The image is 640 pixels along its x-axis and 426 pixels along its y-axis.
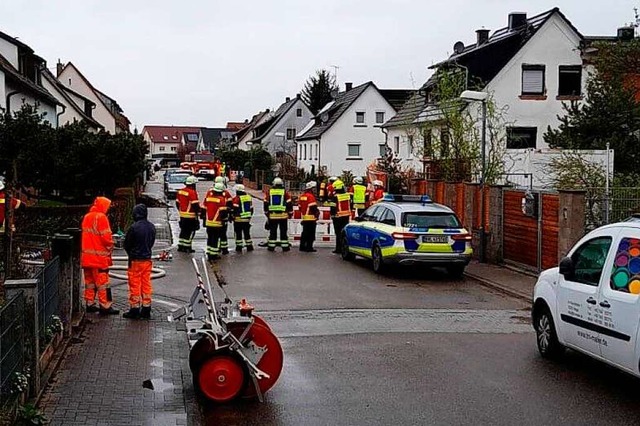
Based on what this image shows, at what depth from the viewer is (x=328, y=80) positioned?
101750 millimetres

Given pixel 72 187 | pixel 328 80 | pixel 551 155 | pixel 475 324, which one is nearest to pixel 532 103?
pixel 551 155

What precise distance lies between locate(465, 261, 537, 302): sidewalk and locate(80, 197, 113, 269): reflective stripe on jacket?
7453mm

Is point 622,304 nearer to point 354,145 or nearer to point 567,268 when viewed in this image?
point 567,268

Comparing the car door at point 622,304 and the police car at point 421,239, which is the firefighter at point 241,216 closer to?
the police car at point 421,239

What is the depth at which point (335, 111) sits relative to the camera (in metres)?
69.9

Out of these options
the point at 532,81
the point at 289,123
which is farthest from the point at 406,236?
the point at 289,123

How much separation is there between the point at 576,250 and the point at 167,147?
187 meters

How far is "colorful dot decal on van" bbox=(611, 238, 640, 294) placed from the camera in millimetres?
8516

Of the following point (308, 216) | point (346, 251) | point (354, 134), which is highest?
point (354, 134)

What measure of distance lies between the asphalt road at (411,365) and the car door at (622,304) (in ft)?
1.54

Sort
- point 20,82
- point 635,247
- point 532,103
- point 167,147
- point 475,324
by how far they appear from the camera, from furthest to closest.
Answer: point 167,147 < point 532,103 < point 20,82 < point 475,324 < point 635,247

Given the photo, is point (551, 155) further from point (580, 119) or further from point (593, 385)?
point (593, 385)

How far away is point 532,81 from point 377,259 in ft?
75.1

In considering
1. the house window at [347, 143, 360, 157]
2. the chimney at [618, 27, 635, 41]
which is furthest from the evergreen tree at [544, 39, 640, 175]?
the house window at [347, 143, 360, 157]
